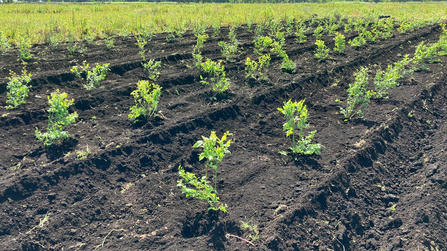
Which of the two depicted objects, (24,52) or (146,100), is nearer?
(146,100)

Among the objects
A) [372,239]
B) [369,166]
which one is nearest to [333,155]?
[369,166]

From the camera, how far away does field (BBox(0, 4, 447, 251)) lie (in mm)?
3406

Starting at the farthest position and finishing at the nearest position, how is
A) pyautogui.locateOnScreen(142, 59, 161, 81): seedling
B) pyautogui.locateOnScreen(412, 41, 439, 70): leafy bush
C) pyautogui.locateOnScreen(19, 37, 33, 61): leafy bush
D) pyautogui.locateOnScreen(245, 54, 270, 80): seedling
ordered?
1. pyautogui.locateOnScreen(412, 41, 439, 70): leafy bush
2. pyautogui.locateOnScreen(19, 37, 33, 61): leafy bush
3. pyautogui.locateOnScreen(245, 54, 270, 80): seedling
4. pyautogui.locateOnScreen(142, 59, 161, 81): seedling

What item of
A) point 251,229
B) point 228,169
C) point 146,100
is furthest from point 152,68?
point 251,229

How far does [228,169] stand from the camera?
174 inches

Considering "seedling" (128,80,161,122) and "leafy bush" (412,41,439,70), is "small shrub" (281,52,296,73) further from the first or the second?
"seedling" (128,80,161,122)

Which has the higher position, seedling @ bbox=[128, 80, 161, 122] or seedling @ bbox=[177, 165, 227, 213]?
seedling @ bbox=[128, 80, 161, 122]

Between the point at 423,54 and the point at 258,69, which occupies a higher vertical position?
the point at 423,54

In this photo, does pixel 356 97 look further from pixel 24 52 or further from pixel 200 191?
pixel 24 52

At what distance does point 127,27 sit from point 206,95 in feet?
24.1

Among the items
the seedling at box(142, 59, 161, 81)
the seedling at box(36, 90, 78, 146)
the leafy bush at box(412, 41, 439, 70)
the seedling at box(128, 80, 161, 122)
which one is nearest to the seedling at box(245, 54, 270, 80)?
the seedling at box(142, 59, 161, 81)

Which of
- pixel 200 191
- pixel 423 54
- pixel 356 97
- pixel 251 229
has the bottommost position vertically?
pixel 251 229

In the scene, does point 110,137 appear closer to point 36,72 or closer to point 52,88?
point 52,88

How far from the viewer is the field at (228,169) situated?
3.41 m
